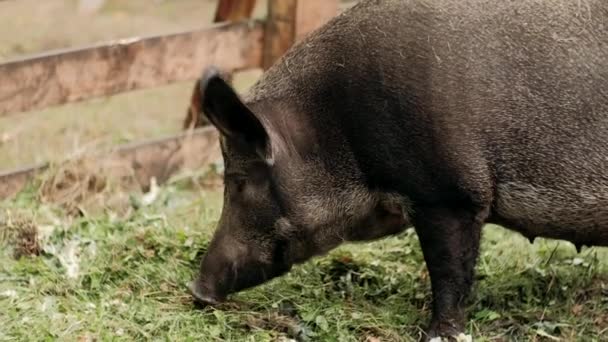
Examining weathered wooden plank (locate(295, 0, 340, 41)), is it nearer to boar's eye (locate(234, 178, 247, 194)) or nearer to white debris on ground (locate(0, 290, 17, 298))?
boar's eye (locate(234, 178, 247, 194))

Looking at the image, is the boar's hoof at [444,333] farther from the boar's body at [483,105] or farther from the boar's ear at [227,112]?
the boar's ear at [227,112]

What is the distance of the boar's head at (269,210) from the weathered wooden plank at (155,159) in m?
1.72

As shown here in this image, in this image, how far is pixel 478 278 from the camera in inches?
233

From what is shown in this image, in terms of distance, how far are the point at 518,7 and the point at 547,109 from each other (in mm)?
478

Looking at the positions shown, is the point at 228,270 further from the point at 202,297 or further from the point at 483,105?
the point at 483,105

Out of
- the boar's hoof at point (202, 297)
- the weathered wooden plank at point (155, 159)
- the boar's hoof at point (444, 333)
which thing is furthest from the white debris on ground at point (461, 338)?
the weathered wooden plank at point (155, 159)

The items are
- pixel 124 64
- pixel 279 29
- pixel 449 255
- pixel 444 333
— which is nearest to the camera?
pixel 449 255

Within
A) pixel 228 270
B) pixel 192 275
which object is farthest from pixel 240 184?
pixel 192 275

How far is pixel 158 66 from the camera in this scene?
7.08 m

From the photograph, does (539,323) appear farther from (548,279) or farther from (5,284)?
(5,284)

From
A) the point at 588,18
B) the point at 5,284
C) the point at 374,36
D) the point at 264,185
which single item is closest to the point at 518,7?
the point at 588,18

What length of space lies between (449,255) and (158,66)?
2619 mm

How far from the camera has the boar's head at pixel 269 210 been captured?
5.22m

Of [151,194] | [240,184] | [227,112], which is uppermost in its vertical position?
[227,112]
